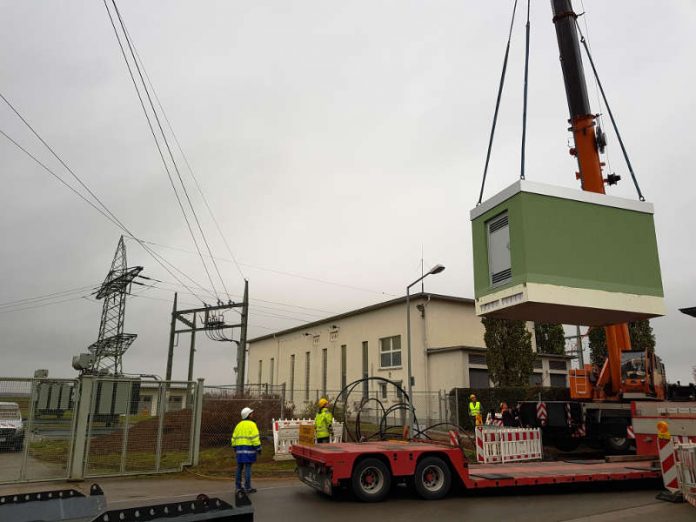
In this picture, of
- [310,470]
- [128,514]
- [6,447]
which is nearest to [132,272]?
[6,447]

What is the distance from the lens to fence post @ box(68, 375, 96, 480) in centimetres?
1323

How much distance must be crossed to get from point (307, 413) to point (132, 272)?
93.9ft

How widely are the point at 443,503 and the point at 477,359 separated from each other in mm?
20407

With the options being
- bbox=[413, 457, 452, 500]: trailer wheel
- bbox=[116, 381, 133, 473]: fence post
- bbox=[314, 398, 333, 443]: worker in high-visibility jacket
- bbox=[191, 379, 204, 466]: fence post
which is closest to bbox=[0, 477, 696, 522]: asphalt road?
bbox=[413, 457, 452, 500]: trailer wheel

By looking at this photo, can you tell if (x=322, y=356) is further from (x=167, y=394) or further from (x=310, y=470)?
(x=310, y=470)

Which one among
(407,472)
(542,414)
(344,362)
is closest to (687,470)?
(407,472)

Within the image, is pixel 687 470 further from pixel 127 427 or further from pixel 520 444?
pixel 127 427

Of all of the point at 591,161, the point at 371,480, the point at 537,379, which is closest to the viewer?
the point at 371,480

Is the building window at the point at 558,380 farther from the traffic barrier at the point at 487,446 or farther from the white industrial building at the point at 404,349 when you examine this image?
the traffic barrier at the point at 487,446

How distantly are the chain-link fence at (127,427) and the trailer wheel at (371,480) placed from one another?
6.73m

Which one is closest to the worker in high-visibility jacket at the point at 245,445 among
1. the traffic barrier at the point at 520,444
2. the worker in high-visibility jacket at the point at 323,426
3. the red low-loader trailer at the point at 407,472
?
the red low-loader trailer at the point at 407,472

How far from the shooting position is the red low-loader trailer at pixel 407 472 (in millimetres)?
10078

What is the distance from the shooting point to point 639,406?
44.8 ft

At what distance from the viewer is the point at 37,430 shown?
12953 mm
